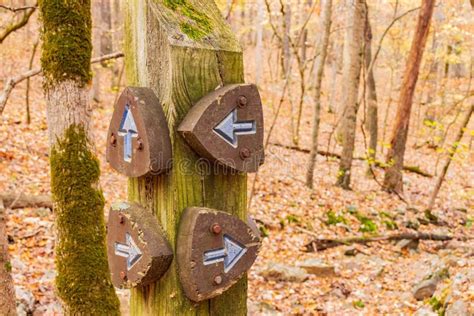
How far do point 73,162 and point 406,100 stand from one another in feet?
34.8

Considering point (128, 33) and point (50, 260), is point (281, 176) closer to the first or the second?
point (50, 260)

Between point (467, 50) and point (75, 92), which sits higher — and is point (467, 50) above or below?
above

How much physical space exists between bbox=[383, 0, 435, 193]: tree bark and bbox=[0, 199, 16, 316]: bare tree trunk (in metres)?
9.52

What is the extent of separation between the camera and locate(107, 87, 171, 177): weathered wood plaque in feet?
4.71

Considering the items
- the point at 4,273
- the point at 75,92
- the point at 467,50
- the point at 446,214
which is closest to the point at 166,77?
the point at 75,92

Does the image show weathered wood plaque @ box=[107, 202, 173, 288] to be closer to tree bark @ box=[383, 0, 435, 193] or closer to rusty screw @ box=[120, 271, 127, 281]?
rusty screw @ box=[120, 271, 127, 281]

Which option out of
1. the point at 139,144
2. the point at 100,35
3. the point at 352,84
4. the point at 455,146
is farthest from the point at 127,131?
the point at 100,35

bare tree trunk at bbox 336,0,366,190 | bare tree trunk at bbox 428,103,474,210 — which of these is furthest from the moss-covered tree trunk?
bare tree trunk at bbox 336,0,366,190

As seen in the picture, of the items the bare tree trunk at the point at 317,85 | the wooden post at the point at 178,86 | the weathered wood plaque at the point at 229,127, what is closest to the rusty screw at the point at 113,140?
the wooden post at the point at 178,86

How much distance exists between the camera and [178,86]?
1.45 metres

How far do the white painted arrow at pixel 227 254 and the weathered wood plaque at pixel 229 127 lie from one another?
0.87ft

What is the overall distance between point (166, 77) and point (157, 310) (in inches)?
32.3

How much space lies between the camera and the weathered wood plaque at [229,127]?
1428 millimetres

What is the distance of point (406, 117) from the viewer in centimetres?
1198
